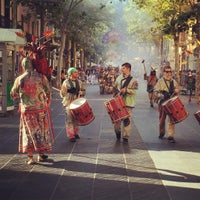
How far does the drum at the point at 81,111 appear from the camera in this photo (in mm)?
10562

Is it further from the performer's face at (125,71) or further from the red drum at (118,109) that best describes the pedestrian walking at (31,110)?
the performer's face at (125,71)

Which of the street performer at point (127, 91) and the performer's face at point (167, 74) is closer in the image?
the street performer at point (127, 91)

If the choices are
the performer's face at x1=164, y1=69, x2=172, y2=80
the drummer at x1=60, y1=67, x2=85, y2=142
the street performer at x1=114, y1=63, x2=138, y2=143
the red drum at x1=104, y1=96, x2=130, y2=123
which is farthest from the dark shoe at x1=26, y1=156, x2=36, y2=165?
the performer's face at x1=164, y1=69, x2=172, y2=80

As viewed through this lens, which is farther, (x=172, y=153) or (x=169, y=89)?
(x=169, y=89)

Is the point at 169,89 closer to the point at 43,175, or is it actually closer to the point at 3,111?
the point at 43,175

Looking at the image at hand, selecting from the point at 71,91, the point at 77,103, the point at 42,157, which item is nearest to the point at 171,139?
the point at 77,103

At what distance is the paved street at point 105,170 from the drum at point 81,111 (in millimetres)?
481

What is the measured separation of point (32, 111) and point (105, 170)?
1.59 metres

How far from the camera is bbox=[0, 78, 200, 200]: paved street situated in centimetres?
632

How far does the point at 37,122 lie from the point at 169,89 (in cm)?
393

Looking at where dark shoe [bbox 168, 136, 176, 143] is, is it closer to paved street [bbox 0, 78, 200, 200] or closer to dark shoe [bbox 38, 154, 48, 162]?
paved street [bbox 0, 78, 200, 200]

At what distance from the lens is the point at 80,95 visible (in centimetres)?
1114

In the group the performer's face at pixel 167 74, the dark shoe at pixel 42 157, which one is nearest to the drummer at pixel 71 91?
the performer's face at pixel 167 74

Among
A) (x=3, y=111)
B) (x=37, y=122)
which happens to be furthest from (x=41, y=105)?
(x=3, y=111)
